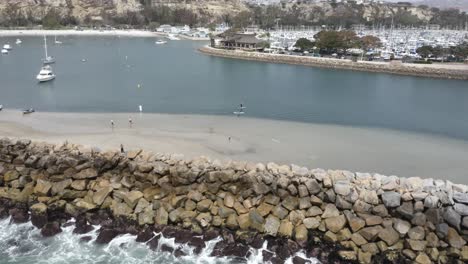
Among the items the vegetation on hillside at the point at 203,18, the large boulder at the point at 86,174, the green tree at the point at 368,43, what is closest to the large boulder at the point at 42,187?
the large boulder at the point at 86,174

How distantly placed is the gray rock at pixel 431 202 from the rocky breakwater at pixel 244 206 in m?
0.02

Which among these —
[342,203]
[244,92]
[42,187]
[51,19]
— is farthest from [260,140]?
[51,19]

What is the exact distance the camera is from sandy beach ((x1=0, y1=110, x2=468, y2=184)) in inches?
706

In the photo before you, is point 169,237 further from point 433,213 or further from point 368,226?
point 433,213

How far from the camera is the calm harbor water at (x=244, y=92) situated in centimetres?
2784

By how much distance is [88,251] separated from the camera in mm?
10680

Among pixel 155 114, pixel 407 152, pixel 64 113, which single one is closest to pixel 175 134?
pixel 155 114

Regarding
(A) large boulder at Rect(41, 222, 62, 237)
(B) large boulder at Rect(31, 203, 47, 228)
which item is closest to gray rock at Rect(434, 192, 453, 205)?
(A) large boulder at Rect(41, 222, 62, 237)

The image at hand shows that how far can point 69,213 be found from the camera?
39.0ft

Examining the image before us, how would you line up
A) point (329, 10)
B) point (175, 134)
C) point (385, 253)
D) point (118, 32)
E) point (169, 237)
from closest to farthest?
point (385, 253), point (169, 237), point (175, 134), point (118, 32), point (329, 10)

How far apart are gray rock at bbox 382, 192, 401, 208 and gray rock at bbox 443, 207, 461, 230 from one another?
1.05m

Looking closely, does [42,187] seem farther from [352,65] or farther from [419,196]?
[352,65]

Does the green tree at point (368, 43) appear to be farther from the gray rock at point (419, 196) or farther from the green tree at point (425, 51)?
the gray rock at point (419, 196)

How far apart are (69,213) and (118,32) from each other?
104 metres
